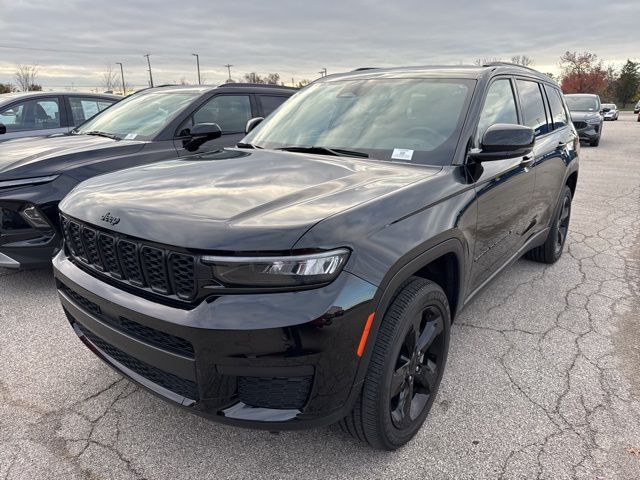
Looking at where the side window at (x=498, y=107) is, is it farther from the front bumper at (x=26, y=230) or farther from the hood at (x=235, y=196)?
the front bumper at (x=26, y=230)

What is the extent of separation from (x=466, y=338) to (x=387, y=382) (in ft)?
5.02

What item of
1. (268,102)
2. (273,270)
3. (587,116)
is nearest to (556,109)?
(268,102)

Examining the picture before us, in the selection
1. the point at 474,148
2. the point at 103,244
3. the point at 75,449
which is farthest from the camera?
the point at 474,148

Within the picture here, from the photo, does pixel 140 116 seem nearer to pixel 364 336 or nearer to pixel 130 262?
pixel 130 262

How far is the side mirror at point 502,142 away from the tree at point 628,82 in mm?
75038

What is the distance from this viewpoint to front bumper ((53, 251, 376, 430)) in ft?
5.48

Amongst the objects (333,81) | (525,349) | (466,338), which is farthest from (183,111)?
(525,349)

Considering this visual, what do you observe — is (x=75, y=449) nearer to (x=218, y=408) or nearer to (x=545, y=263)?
(x=218, y=408)

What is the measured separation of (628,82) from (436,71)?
245 feet

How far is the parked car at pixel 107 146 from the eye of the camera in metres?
3.70

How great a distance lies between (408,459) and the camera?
7.20ft

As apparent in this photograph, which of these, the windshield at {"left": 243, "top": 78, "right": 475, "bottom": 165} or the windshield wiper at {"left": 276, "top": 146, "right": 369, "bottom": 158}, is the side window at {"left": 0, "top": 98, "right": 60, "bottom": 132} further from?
the windshield wiper at {"left": 276, "top": 146, "right": 369, "bottom": 158}

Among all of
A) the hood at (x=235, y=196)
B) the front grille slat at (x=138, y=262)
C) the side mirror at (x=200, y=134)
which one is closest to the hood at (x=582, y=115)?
the side mirror at (x=200, y=134)

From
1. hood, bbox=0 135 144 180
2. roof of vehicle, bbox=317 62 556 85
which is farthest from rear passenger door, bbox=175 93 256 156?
roof of vehicle, bbox=317 62 556 85
